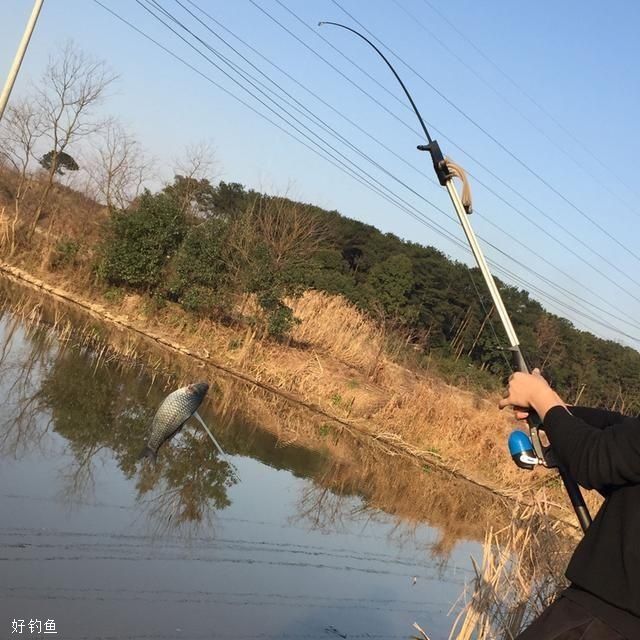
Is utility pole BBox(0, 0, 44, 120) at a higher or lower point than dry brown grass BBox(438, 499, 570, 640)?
higher

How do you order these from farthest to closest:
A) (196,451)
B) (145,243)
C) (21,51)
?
(145,243), (21,51), (196,451)

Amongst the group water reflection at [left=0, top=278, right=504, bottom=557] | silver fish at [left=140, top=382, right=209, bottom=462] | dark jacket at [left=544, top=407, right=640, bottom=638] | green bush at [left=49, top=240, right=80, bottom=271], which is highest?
dark jacket at [left=544, top=407, right=640, bottom=638]

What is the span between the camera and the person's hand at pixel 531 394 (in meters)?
2.19

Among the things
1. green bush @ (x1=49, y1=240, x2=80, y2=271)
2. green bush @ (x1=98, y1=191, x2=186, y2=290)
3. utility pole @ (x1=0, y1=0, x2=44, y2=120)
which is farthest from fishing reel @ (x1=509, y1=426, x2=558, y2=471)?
green bush @ (x1=49, y1=240, x2=80, y2=271)

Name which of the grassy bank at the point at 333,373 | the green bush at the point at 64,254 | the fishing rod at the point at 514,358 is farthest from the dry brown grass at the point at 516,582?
the green bush at the point at 64,254

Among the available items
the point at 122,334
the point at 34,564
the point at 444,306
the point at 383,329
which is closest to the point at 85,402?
the point at 34,564

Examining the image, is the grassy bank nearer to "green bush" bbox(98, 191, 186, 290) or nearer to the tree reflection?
"green bush" bbox(98, 191, 186, 290)

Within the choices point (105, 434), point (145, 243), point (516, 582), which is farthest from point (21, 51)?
point (516, 582)

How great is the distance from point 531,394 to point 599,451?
0.31 metres

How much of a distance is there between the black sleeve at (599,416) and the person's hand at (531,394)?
9.8 inches

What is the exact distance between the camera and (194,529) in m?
5.78

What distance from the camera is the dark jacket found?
75.8 inches

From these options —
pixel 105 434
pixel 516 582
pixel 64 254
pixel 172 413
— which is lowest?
pixel 105 434

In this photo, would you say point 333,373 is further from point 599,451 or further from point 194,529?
point 599,451
